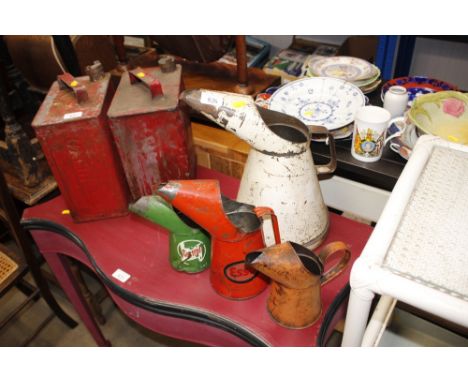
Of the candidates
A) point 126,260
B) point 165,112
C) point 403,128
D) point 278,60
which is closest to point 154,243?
point 126,260

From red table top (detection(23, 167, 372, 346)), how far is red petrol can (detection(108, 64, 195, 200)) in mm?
123

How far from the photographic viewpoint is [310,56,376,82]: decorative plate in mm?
1350

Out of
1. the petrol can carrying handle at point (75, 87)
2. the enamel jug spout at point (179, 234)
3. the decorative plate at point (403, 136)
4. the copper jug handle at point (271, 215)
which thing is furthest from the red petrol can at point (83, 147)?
the decorative plate at point (403, 136)

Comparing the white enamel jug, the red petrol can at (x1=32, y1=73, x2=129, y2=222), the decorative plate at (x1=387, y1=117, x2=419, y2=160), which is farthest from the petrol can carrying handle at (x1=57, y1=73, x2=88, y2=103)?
the decorative plate at (x1=387, y1=117, x2=419, y2=160)

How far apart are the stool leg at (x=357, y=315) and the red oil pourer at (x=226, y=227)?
22 cm

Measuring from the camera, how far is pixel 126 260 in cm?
100

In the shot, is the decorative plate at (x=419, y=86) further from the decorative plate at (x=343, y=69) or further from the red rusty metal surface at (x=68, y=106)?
the red rusty metal surface at (x=68, y=106)

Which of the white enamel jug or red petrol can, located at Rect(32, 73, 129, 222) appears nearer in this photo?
the white enamel jug

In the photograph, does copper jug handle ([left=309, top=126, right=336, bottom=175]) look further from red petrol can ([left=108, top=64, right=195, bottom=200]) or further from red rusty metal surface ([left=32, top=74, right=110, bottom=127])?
red rusty metal surface ([left=32, top=74, right=110, bottom=127])

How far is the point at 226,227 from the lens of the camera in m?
0.78

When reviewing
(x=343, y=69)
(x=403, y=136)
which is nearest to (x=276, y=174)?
(x=403, y=136)

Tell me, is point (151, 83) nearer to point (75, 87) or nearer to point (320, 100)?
point (75, 87)

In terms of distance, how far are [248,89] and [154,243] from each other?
0.65 meters
